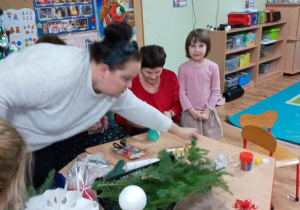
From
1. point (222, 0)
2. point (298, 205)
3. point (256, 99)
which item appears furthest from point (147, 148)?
point (222, 0)

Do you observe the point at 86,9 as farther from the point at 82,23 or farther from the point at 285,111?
the point at 285,111

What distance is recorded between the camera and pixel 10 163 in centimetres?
63

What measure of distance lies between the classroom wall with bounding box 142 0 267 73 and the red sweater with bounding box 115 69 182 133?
1.34 m

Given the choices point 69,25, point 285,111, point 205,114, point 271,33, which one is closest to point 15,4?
point 69,25

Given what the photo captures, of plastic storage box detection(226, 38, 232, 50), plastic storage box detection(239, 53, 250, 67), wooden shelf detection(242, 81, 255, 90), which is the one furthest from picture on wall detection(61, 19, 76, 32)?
wooden shelf detection(242, 81, 255, 90)

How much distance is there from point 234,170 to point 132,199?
60cm

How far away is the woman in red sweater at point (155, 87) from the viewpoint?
1698 mm

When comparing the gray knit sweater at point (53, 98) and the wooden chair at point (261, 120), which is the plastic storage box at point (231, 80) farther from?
the gray knit sweater at point (53, 98)

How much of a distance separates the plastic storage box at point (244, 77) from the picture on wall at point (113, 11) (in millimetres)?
1947

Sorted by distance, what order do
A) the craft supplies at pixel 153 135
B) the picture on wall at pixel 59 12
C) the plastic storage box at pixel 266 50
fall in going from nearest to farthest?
the craft supplies at pixel 153 135
the picture on wall at pixel 59 12
the plastic storage box at pixel 266 50

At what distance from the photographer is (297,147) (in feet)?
8.51

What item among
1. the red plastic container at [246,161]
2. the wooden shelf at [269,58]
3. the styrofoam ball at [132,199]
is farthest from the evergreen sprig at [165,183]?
the wooden shelf at [269,58]

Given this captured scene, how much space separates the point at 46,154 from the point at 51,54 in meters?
0.64

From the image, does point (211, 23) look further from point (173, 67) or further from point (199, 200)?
point (199, 200)
